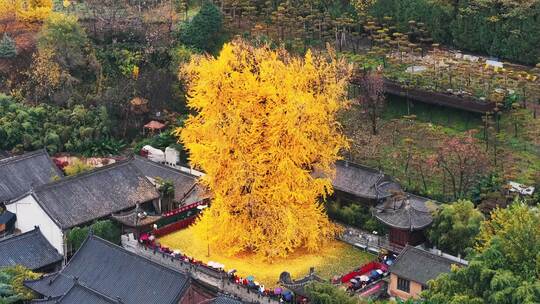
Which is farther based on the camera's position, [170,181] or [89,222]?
[170,181]

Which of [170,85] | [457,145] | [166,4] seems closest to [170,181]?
[170,85]

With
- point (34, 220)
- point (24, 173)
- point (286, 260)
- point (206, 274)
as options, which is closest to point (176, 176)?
point (24, 173)

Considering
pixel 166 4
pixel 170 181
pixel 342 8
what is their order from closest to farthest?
pixel 170 181
pixel 342 8
pixel 166 4

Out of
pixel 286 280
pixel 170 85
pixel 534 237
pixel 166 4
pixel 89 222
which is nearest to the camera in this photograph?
pixel 534 237

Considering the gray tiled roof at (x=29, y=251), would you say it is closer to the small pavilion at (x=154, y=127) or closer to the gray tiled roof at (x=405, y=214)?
the small pavilion at (x=154, y=127)

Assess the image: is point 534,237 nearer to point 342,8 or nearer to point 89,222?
point 89,222

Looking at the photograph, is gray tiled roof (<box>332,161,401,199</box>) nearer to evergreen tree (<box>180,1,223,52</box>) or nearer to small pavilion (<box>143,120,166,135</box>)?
small pavilion (<box>143,120,166,135</box>)

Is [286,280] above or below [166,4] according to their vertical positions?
below
